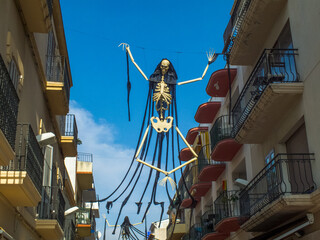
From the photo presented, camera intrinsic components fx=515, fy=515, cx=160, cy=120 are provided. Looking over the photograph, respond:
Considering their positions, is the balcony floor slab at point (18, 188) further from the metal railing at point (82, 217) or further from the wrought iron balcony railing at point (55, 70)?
the metal railing at point (82, 217)

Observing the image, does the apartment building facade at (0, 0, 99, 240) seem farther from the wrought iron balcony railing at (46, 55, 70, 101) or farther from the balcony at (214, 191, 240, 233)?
the balcony at (214, 191, 240, 233)

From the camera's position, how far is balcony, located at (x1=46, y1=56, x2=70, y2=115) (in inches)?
667

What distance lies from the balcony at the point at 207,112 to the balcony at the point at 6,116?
18.2m

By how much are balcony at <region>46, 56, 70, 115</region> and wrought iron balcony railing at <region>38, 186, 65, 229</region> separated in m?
2.85

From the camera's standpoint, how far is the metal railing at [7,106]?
9.48 m

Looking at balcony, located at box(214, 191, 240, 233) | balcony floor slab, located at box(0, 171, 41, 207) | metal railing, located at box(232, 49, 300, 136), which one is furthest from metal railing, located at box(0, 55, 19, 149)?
balcony, located at box(214, 191, 240, 233)

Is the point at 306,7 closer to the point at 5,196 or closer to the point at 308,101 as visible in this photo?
the point at 308,101

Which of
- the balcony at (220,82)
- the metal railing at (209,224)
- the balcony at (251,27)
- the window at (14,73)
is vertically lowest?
the metal railing at (209,224)

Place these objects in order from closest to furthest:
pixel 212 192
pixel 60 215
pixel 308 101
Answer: pixel 308 101, pixel 60 215, pixel 212 192

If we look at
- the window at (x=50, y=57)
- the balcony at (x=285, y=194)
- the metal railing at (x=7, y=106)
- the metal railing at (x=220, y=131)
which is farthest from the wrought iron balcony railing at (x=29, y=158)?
the metal railing at (x=220, y=131)

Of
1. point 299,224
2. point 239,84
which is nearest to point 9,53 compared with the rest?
point 299,224

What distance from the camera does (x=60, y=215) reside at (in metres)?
17.5

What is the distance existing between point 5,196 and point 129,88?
431 centimetres

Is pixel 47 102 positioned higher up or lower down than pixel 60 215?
higher up
